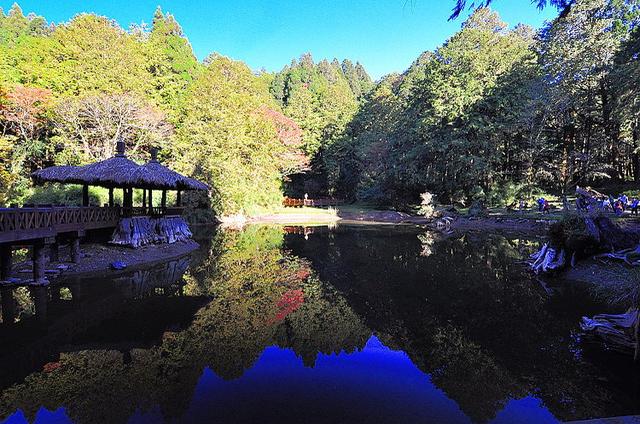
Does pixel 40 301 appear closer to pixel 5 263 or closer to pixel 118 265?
pixel 5 263

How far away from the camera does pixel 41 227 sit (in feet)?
30.1

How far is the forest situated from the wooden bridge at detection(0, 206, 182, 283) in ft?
32.0

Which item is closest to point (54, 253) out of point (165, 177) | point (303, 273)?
point (165, 177)

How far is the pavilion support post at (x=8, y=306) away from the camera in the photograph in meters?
7.11

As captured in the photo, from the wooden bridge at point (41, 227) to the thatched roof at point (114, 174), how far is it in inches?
46.2

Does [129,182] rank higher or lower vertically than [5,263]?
higher

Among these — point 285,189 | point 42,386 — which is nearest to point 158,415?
point 42,386

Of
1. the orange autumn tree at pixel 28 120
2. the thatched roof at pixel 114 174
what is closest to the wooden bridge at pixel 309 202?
the orange autumn tree at pixel 28 120

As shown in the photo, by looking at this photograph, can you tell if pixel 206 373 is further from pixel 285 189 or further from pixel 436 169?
pixel 285 189

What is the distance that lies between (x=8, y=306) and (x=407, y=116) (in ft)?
107

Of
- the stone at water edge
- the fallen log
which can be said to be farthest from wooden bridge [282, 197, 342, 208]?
the fallen log

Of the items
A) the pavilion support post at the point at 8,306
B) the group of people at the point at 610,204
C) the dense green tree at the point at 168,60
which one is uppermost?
the dense green tree at the point at 168,60

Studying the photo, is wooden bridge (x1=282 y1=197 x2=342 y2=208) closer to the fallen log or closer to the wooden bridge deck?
the wooden bridge deck

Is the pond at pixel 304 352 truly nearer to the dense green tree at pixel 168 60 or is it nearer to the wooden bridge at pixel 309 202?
the dense green tree at pixel 168 60
